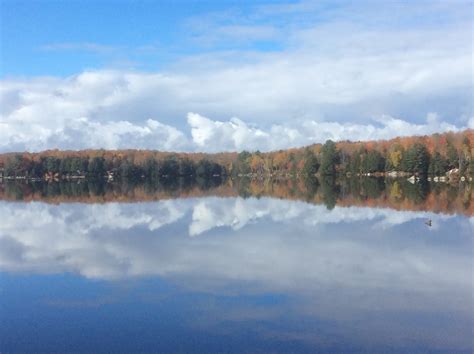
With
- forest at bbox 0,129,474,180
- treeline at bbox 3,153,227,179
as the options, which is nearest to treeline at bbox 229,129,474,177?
forest at bbox 0,129,474,180

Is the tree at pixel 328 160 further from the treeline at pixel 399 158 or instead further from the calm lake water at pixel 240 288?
the calm lake water at pixel 240 288

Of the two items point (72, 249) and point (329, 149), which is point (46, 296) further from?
point (329, 149)

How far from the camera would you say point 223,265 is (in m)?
16.7

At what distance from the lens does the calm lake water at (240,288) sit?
10133mm

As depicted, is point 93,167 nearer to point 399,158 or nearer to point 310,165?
point 310,165

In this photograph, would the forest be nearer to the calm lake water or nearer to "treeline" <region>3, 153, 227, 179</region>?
"treeline" <region>3, 153, 227, 179</region>

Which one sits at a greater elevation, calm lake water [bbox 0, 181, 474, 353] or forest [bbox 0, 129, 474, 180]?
forest [bbox 0, 129, 474, 180]

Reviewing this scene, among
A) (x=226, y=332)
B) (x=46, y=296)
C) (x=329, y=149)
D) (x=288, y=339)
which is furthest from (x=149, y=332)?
(x=329, y=149)

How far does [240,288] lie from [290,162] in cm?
12601

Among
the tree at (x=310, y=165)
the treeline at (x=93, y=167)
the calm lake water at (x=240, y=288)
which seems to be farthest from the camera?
the treeline at (x=93, y=167)

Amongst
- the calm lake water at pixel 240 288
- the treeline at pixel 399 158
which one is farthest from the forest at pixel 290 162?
the calm lake water at pixel 240 288

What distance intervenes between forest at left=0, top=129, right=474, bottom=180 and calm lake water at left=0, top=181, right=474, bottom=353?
6667 centimetres

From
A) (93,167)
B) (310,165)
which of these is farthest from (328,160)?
(93,167)

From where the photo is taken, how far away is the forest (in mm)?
89938
